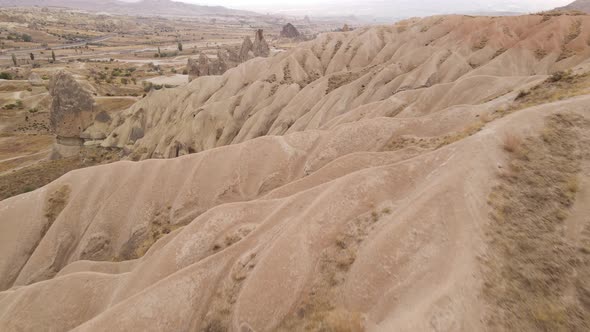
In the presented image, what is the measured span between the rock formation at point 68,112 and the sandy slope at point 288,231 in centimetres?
3808

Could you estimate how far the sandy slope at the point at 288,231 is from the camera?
9602 mm

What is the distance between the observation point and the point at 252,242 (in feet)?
43.7

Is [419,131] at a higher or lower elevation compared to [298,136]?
higher

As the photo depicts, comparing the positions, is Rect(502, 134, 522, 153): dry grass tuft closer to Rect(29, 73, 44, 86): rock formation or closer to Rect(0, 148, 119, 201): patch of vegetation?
Rect(0, 148, 119, 201): patch of vegetation

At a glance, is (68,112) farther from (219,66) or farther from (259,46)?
(259,46)

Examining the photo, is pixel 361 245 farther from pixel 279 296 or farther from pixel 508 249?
pixel 508 249

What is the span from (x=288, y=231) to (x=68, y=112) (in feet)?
191

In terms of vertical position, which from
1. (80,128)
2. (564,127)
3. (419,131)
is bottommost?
(80,128)

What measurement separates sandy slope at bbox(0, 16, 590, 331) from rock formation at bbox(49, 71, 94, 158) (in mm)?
38080

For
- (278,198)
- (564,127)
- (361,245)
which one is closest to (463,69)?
(564,127)

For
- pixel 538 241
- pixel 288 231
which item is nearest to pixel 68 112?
pixel 288 231

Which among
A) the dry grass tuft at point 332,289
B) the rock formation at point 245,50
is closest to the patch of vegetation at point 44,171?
the rock formation at point 245,50

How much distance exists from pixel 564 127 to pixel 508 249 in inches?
257

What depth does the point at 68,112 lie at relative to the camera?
54.1 m
